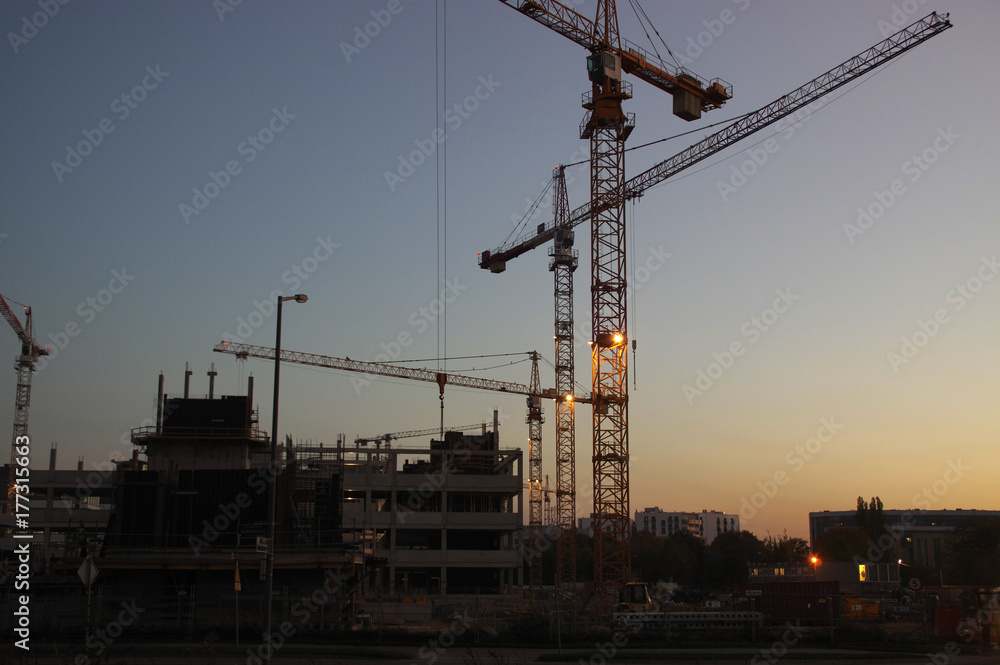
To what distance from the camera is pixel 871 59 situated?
5856 centimetres

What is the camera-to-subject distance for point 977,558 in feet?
287

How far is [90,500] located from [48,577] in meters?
69.3

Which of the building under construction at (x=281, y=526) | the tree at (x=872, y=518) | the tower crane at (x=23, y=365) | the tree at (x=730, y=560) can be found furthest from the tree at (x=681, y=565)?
the tower crane at (x=23, y=365)

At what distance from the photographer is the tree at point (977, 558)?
281ft

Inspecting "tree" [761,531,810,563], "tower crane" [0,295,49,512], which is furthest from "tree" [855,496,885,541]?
"tower crane" [0,295,49,512]

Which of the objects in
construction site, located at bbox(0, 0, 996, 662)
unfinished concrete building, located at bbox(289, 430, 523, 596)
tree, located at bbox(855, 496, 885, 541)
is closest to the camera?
construction site, located at bbox(0, 0, 996, 662)

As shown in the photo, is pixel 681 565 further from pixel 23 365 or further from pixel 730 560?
pixel 23 365

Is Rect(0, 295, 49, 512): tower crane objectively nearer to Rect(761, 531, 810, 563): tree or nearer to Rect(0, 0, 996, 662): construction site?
Rect(0, 0, 996, 662): construction site

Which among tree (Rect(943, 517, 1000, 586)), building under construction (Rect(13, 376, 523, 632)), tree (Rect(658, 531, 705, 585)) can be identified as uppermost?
building under construction (Rect(13, 376, 523, 632))

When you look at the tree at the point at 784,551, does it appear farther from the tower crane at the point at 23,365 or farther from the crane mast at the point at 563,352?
the tower crane at the point at 23,365

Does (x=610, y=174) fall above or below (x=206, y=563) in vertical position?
above

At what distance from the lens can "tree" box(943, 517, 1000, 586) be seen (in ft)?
281

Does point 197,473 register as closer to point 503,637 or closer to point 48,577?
point 48,577

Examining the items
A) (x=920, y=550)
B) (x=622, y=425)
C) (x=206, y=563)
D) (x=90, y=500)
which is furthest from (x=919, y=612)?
(x=920, y=550)
